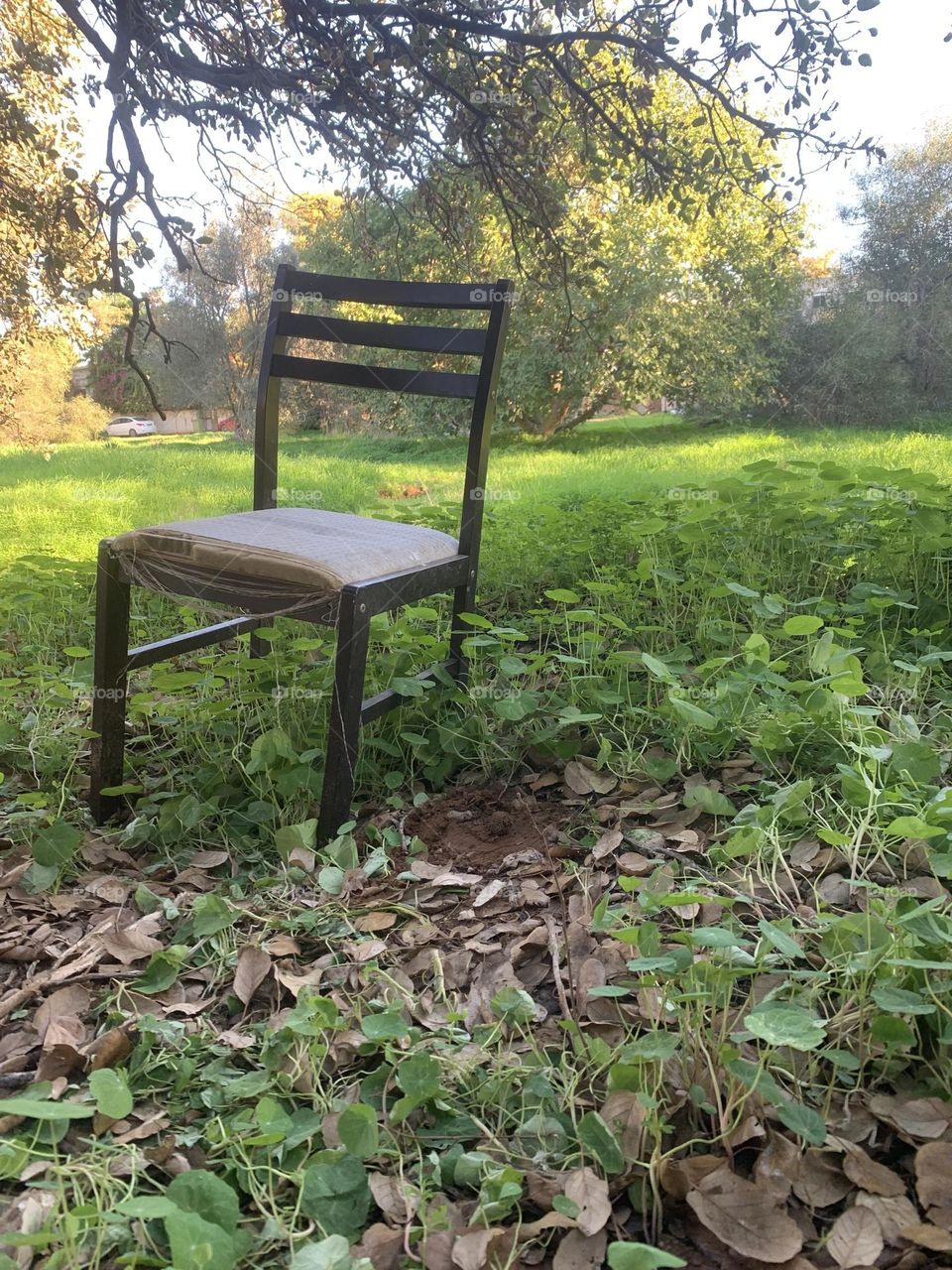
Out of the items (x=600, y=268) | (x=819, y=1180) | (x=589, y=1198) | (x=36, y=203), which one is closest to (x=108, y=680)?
(x=589, y=1198)

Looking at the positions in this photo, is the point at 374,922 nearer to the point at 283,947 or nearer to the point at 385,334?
the point at 283,947

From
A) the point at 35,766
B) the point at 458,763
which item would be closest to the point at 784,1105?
the point at 458,763

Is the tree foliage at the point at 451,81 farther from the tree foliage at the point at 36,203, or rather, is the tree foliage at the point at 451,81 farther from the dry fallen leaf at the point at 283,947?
the dry fallen leaf at the point at 283,947

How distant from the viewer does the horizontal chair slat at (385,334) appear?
1.70 m

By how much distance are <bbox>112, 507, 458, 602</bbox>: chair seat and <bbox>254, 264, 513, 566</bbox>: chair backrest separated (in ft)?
0.77

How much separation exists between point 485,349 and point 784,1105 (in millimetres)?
1327

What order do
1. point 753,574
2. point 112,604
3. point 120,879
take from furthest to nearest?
point 753,574
point 112,604
point 120,879

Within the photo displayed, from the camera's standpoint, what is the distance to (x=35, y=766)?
178 centimetres

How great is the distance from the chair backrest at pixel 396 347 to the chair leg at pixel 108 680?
45 cm

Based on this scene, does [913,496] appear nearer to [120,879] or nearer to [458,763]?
[458,763]

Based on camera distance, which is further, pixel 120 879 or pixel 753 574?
pixel 753 574

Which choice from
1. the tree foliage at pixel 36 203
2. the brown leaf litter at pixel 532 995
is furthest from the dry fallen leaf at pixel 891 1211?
the tree foliage at pixel 36 203

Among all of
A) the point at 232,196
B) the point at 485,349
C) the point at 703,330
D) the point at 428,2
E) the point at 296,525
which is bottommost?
the point at 296,525

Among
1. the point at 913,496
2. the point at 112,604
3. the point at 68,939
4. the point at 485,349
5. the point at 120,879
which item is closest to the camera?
the point at 68,939
